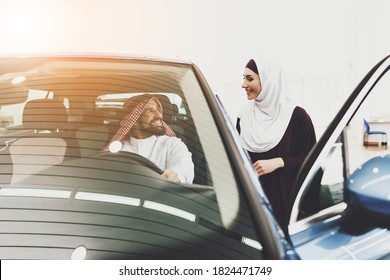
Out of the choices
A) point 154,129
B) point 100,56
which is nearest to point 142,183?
point 154,129

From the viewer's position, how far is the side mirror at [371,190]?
0.77 m

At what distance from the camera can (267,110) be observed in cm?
190

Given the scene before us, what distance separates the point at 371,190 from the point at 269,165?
1.04 metres

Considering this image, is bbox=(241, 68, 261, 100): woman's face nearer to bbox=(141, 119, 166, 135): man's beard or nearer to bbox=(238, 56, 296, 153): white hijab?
bbox=(238, 56, 296, 153): white hijab

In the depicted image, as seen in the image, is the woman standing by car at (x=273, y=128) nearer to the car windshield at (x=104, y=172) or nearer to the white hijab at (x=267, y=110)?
the white hijab at (x=267, y=110)

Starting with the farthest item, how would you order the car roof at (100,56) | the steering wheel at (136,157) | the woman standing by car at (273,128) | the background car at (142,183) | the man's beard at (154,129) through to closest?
1. the woman standing by car at (273,128)
2. the car roof at (100,56)
3. the man's beard at (154,129)
4. the steering wheel at (136,157)
5. the background car at (142,183)

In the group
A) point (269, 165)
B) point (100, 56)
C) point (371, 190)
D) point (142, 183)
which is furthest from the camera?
point (269, 165)

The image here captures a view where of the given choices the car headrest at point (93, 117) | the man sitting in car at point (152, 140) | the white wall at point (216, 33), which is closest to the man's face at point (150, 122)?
the man sitting in car at point (152, 140)

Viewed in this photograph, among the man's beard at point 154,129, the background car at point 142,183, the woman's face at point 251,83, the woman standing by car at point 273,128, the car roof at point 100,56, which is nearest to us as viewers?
the background car at point 142,183

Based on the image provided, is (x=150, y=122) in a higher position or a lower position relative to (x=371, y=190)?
higher

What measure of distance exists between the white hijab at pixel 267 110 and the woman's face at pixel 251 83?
0.08 feet

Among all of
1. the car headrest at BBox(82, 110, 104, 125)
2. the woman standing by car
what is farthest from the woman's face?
the car headrest at BBox(82, 110, 104, 125)

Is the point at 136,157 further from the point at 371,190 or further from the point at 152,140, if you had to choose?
the point at 371,190
